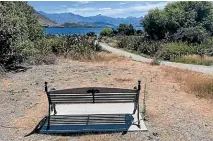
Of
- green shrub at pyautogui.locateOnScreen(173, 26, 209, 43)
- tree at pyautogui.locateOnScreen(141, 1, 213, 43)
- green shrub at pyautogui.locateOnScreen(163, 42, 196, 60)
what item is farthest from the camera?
tree at pyautogui.locateOnScreen(141, 1, 213, 43)

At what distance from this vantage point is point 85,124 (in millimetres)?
6773

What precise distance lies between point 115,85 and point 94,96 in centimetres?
463

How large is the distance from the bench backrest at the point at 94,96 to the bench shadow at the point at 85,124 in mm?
519

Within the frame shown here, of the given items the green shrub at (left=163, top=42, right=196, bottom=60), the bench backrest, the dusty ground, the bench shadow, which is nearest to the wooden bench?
the bench backrest

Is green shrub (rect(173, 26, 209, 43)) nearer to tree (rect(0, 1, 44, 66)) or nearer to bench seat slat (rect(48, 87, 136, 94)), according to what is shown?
tree (rect(0, 1, 44, 66))

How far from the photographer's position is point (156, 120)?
7.23m

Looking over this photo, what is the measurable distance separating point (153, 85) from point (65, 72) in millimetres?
4037

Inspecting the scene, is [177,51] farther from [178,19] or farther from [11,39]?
[178,19]

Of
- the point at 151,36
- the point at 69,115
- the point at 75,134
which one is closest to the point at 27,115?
the point at 69,115

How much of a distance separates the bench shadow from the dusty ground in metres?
0.16

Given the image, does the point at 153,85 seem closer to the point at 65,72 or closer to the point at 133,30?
the point at 65,72

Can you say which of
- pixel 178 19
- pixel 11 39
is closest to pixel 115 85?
pixel 11 39

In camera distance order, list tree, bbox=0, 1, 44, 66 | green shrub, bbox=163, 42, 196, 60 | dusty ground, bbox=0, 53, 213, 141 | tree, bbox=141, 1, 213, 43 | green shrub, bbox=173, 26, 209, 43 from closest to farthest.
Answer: dusty ground, bbox=0, 53, 213, 141
tree, bbox=0, 1, 44, 66
green shrub, bbox=163, 42, 196, 60
green shrub, bbox=173, 26, 209, 43
tree, bbox=141, 1, 213, 43

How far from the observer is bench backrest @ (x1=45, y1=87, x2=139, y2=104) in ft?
21.1
